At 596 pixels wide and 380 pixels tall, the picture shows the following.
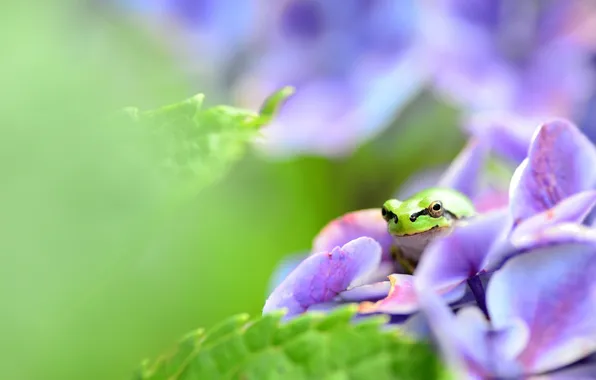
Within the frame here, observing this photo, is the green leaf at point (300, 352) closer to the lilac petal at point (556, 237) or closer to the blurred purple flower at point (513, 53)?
the lilac petal at point (556, 237)

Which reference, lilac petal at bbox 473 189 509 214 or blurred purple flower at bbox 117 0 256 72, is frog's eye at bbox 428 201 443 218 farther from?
blurred purple flower at bbox 117 0 256 72

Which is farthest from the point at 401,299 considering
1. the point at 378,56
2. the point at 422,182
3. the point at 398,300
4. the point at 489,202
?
the point at 378,56

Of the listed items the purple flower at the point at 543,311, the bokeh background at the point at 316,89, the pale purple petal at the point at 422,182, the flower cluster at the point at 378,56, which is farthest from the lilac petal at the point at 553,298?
the flower cluster at the point at 378,56

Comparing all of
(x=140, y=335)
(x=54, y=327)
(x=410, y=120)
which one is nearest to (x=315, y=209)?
(x=410, y=120)

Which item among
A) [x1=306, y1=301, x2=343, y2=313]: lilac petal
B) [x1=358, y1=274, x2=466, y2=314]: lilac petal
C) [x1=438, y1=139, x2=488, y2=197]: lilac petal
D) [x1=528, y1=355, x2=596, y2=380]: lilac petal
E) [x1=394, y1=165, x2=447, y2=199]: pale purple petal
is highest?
[x1=394, y1=165, x2=447, y2=199]: pale purple petal

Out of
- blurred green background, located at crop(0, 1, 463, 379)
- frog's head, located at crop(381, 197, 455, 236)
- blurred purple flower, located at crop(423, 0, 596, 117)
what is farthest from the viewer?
blurred purple flower, located at crop(423, 0, 596, 117)

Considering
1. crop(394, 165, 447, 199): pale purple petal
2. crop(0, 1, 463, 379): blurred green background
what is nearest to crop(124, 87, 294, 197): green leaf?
crop(0, 1, 463, 379): blurred green background

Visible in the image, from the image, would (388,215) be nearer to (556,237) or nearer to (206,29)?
(556,237)
